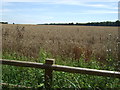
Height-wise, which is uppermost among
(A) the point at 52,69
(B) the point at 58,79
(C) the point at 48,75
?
(A) the point at 52,69

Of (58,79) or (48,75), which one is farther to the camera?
(58,79)

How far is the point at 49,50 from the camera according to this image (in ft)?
23.6

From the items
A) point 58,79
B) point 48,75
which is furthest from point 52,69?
point 58,79

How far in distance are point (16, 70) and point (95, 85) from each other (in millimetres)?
2295

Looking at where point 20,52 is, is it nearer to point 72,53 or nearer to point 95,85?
point 72,53

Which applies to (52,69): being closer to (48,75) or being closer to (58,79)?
(48,75)

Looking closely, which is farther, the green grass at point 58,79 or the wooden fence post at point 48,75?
the green grass at point 58,79

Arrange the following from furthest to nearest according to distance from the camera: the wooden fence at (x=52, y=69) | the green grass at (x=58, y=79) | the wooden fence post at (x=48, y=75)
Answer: the green grass at (x=58, y=79)
the wooden fence post at (x=48, y=75)
the wooden fence at (x=52, y=69)

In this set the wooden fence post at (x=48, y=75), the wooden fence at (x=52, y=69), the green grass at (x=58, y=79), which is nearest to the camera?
the wooden fence at (x=52, y=69)

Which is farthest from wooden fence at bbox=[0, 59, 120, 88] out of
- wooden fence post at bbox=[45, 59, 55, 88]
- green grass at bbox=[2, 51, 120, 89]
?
green grass at bbox=[2, 51, 120, 89]

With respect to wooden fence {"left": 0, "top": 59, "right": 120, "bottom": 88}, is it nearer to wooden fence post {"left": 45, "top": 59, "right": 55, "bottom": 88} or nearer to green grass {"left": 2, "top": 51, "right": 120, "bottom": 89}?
wooden fence post {"left": 45, "top": 59, "right": 55, "bottom": 88}

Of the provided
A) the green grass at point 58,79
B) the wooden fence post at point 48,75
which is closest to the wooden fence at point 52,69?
the wooden fence post at point 48,75

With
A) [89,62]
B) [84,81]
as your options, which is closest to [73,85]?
[84,81]

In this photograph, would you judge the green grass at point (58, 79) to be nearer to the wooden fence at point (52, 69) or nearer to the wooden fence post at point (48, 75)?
the wooden fence post at point (48, 75)
